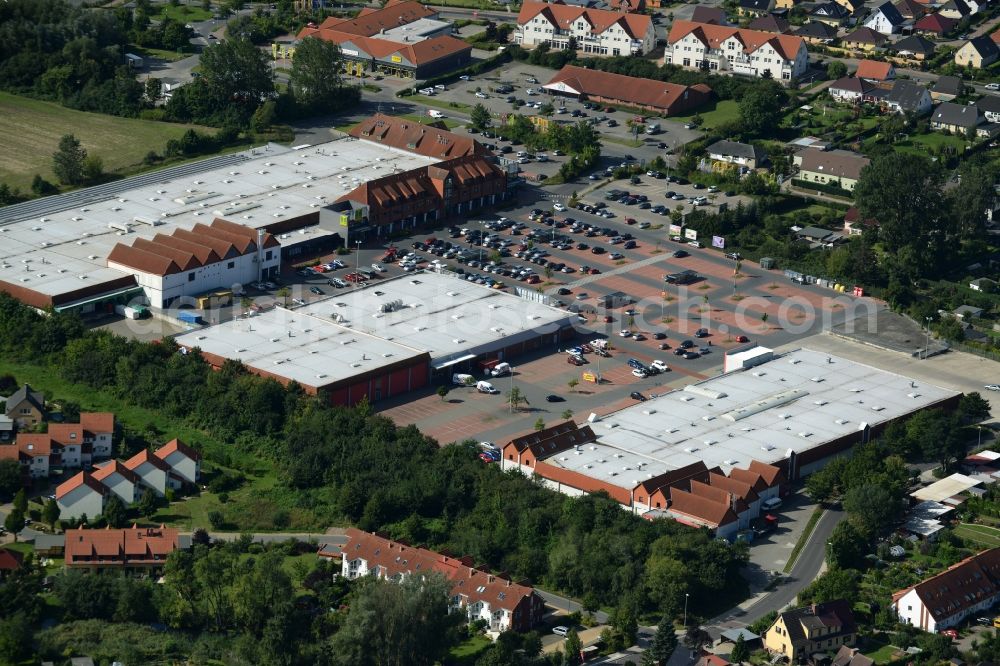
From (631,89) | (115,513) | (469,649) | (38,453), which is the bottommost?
(469,649)

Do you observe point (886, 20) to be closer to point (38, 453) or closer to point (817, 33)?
point (817, 33)

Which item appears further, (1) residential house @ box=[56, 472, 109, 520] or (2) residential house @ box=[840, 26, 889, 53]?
(2) residential house @ box=[840, 26, 889, 53]

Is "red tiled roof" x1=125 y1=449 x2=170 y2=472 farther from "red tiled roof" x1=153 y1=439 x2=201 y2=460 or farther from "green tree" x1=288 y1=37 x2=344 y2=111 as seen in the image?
"green tree" x1=288 y1=37 x2=344 y2=111

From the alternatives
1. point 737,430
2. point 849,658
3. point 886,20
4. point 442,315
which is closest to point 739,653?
point 849,658

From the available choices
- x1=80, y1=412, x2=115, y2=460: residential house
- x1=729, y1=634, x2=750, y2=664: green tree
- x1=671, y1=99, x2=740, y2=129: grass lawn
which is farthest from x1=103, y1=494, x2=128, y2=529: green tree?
x1=671, y1=99, x2=740, y2=129: grass lawn

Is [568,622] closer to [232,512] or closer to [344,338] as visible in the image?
[232,512]

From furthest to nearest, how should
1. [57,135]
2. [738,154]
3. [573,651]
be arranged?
[57,135] < [738,154] < [573,651]

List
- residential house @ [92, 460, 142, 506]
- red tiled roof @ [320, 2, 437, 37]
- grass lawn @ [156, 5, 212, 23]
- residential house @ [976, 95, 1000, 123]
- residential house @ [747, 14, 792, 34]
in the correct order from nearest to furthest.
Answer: residential house @ [92, 460, 142, 506]
residential house @ [976, 95, 1000, 123]
red tiled roof @ [320, 2, 437, 37]
residential house @ [747, 14, 792, 34]
grass lawn @ [156, 5, 212, 23]
